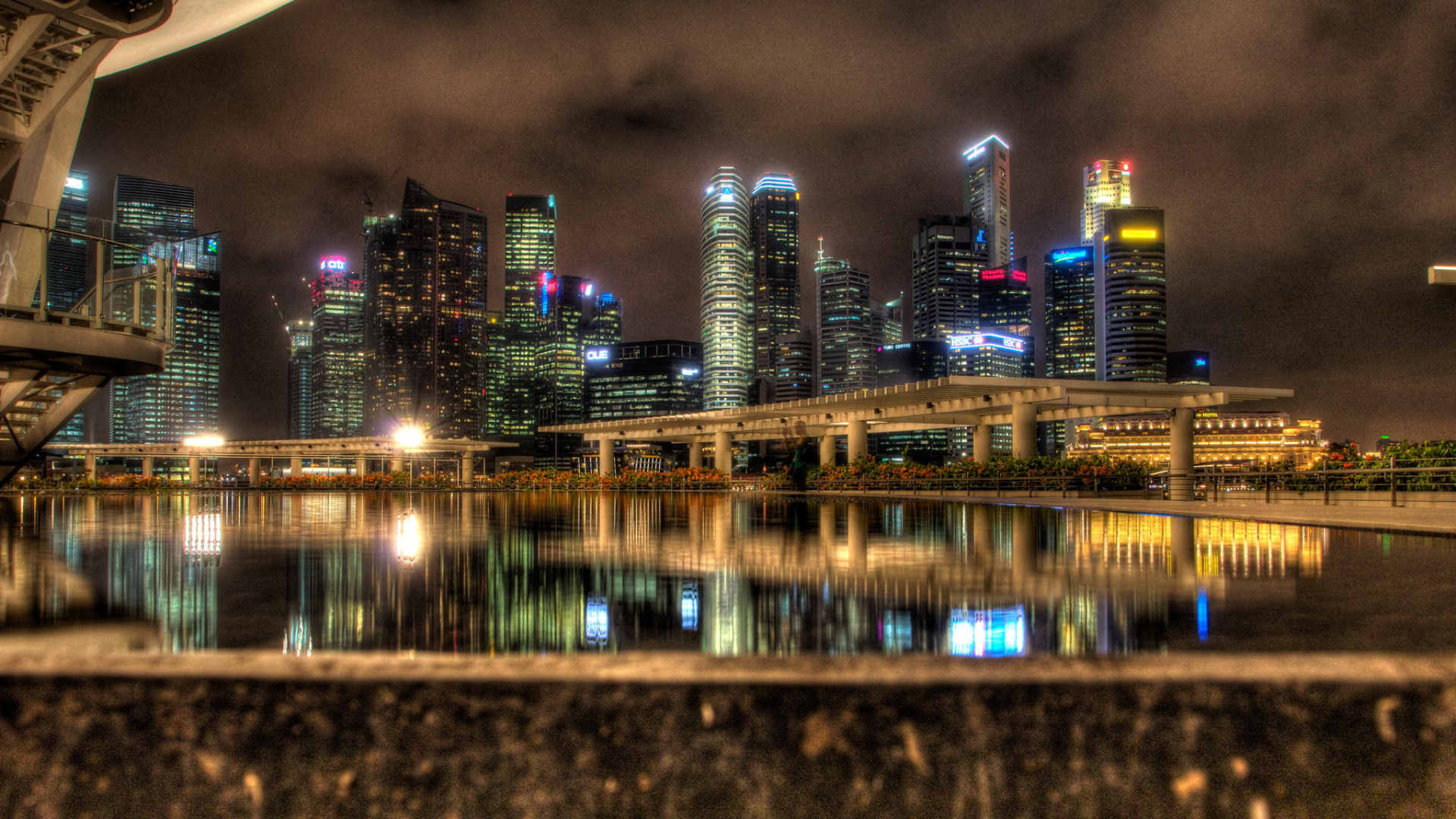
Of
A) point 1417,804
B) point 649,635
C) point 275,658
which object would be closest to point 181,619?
point 649,635

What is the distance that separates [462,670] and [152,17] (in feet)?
50.1

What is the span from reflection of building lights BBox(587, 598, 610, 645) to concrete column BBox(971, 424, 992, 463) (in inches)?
1438

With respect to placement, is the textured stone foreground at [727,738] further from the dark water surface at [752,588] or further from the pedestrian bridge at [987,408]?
the pedestrian bridge at [987,408]

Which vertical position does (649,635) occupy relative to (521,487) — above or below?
above

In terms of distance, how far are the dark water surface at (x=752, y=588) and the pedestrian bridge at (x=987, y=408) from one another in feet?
53.8

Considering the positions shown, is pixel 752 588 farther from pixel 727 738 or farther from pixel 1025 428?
pixel 1025 428

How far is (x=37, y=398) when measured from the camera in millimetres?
11789

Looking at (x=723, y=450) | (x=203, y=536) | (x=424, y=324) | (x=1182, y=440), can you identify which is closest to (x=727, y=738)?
(x=203, y=536)

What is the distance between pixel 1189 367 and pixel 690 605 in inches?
7872

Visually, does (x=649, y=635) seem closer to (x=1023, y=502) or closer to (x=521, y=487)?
(x=1023, y=502)

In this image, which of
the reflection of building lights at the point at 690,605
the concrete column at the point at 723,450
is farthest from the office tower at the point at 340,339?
the reflection of building lights at the point at 690,605

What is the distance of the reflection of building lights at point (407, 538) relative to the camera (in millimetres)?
8209

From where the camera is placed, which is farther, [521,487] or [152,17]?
[521,487]

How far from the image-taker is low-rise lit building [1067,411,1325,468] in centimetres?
11150
